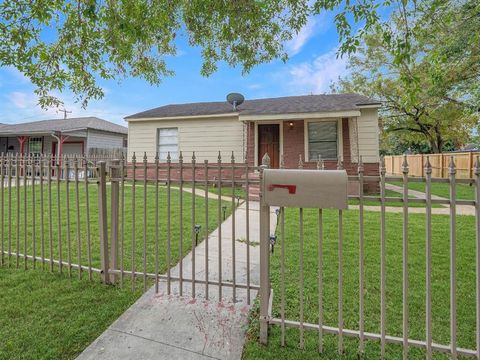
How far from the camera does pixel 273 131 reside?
43.5 ft

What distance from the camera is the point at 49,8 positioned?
167 inches

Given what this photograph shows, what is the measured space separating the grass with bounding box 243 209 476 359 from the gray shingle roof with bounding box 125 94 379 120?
691cm

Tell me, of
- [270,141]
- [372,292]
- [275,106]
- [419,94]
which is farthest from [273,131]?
[372,292]

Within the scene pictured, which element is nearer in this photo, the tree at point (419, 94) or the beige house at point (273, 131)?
the beige house at point (273, 131)

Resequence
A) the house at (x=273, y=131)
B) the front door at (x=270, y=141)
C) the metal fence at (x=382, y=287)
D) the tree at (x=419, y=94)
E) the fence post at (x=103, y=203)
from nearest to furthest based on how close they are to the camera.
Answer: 1. the metal fence at (x=382, y=287)
2. the fence post at (x=103, y=203)
3. the house at (x=273, y=131)
4. the tree at (x=419, y=94)
5. the front door at (x=270, y=141)

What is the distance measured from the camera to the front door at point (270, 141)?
13203 millimetres

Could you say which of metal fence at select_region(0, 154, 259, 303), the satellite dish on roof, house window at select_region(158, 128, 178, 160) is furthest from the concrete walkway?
the satellite dish on roof

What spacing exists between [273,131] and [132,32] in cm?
943

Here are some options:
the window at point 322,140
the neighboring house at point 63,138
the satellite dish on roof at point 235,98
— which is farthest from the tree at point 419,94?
the neighboring house at point 63,138

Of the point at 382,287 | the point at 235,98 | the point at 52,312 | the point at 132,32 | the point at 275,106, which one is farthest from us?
the point at 235,98

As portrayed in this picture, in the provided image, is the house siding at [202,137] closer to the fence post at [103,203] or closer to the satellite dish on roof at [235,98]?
the satellite dish on roof at [235,98]

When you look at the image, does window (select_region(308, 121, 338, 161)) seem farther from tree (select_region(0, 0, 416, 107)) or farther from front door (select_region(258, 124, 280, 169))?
tree (select_region(0, 0, 416, 107))

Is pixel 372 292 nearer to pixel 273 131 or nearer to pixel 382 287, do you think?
pixel 382 287

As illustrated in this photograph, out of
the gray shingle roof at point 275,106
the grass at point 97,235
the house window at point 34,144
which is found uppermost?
the gray shingle roof at point 275,106
